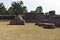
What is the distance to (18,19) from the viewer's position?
2722 centimetres

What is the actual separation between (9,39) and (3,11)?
58518 mm

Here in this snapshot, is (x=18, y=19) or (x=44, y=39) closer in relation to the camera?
(x=44, y=39)

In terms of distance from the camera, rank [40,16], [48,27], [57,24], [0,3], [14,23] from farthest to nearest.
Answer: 1. [0,3]
2. [40,16]
3. [14,23]
4. [57,24]
5. [48,27]

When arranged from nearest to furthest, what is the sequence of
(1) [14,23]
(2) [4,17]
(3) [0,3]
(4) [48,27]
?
(4) [48,27] → (1) [14,23] → (2) [4,17] → (3) [0,3]

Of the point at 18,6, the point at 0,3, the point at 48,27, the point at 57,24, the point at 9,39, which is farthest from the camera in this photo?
the point at 0,3

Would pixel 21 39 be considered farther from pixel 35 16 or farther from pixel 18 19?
pixel 35 16

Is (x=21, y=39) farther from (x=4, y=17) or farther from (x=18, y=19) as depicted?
(x=4, y=17)

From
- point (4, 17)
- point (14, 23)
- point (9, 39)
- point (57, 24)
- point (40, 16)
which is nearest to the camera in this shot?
point (9, 39)

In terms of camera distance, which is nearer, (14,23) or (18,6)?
(14,23)

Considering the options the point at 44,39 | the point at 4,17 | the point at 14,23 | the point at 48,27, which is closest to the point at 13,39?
the point at 44,39

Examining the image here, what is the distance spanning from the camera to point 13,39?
1067 cm

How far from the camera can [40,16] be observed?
3997 cm

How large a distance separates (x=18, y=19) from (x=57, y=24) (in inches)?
268

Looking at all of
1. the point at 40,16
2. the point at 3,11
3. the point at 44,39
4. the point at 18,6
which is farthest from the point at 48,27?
the point at 3,11
